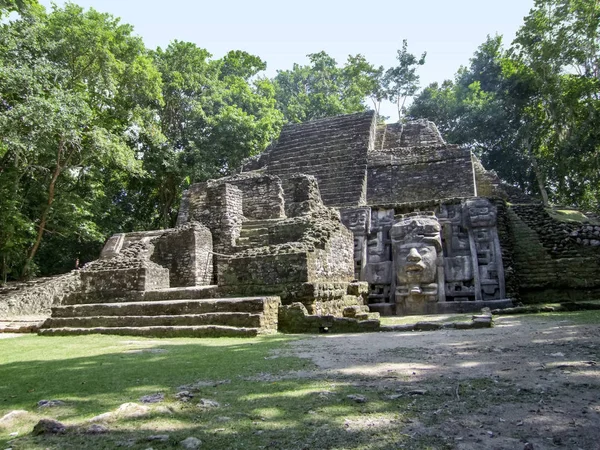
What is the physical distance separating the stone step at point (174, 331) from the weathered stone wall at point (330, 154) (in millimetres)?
9963

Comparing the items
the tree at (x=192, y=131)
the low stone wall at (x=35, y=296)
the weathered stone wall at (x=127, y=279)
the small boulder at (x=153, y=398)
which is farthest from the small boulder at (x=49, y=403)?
the tree at (x=192, y=131)

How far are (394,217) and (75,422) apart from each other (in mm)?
10777

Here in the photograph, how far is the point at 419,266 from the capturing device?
10.4m

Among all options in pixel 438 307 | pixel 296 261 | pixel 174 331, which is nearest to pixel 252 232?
pixel 296 261

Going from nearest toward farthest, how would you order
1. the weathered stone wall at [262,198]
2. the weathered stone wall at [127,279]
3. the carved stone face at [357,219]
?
the weathered stone wall at [127,279] → the carved stone face at [357,219] → the weathered stone wall at [262,198]

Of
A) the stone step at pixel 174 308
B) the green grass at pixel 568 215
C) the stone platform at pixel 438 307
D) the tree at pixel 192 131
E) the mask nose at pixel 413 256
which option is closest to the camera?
the stone step at pixel 174 308

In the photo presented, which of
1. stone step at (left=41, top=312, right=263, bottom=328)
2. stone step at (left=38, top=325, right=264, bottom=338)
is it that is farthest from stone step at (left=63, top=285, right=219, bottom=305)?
stone step at (left=38, top=325, right=264, bottom=338)

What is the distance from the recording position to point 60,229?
18.6 meters

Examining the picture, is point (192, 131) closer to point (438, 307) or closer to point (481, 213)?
point (481, 213)

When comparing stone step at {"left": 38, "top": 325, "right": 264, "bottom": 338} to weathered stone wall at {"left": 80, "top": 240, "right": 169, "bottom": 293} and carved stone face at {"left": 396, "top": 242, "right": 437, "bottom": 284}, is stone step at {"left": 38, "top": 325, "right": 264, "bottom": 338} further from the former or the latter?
carved stone face at {"left": 396, "top": 242, "right": 437, "bottom": 284}

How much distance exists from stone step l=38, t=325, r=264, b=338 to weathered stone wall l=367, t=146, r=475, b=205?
34.5 ft

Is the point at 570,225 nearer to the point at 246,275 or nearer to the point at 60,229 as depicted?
the point at 246,275

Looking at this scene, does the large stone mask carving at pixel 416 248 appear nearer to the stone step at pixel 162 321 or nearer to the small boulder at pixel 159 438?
the stone step at pixel 162 321

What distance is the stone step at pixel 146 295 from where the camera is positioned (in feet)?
31.5
